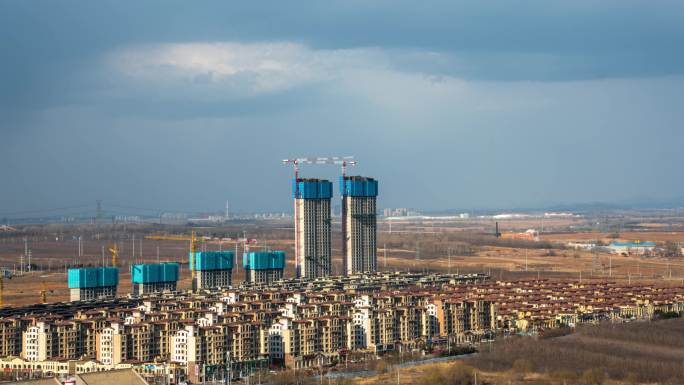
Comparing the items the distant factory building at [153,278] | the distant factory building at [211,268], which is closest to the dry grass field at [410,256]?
the distant factory building at [153,278]

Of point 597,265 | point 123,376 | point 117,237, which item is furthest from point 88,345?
point 117,237

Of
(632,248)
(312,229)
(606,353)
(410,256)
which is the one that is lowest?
(606,353)

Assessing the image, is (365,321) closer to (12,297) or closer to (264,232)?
(12,297)

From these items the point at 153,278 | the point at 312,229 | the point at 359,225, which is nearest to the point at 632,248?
the point at 359,225

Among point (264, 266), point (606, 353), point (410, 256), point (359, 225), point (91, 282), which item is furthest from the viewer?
point (410, 256)

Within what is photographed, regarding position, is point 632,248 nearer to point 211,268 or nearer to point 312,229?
point 312,229

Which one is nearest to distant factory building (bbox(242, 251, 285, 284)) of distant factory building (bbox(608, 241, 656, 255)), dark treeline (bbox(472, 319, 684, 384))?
dark treeline (bbox(472, 319, 684, 384))

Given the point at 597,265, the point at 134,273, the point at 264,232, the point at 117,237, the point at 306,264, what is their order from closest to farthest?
the point at 134,273 → the point at 306,264 → the point at 597,265 → the point at 117,237 → the point at 264,232
